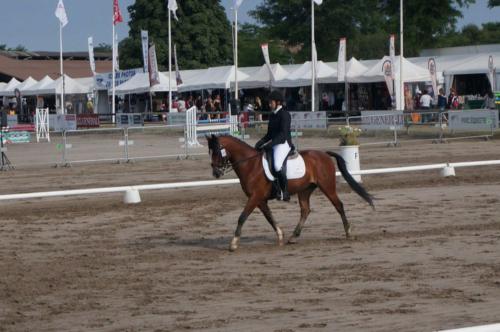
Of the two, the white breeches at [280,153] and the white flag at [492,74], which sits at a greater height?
the white flag at [492,74]

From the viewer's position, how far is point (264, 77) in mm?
63719

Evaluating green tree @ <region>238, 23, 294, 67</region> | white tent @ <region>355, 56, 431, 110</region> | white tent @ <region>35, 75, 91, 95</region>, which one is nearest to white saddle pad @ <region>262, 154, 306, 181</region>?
white tent @ <region>355, 56, 431, 110</region>

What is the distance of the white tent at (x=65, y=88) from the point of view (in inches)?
3073

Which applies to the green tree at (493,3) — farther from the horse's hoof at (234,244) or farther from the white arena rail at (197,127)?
the horse's hoof at (234,244)

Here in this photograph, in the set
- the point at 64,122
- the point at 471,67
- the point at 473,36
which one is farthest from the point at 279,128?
the point at 473,36

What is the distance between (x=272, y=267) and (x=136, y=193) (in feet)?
30.4

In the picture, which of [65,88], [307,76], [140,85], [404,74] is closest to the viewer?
[404,74]

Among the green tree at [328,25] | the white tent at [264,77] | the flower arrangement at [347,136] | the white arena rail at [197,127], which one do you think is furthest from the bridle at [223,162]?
the green tree at [328,25]

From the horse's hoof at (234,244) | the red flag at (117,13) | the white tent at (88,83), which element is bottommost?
the horse's hoof at (234,244)

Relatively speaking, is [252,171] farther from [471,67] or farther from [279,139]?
[471,67]

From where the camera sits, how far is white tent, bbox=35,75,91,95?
78.1m

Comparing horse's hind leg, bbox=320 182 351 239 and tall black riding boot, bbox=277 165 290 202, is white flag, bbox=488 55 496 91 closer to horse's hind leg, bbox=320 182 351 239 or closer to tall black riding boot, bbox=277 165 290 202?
horse's hind leg, bbox=320 182 351 239

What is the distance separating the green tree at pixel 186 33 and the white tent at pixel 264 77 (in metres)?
34.5

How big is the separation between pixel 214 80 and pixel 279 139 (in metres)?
51.1
